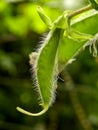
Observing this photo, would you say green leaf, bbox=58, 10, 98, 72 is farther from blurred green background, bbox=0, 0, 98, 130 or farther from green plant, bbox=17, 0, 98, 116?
blurred green background, bbox=0, 0, 98, 130

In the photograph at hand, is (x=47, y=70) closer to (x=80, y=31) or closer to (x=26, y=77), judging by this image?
(x=80, y=31)

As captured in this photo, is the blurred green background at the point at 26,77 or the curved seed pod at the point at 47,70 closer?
the curved seed pod at the point at 47,70

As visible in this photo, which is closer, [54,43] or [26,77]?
[54,43]

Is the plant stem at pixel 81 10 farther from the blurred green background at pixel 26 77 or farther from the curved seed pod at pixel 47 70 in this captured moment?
the blurred green background at pixel 26 77

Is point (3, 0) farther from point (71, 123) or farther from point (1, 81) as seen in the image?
point (71, 123)

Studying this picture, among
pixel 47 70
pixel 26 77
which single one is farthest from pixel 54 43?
pixel 26 77

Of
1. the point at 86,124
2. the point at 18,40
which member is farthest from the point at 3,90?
the point at 86,124

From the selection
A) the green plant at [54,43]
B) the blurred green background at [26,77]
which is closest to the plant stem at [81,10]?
the green plant at [54,43]

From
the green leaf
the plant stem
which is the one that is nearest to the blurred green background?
the green leaf

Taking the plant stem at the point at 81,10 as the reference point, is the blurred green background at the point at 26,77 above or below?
below
